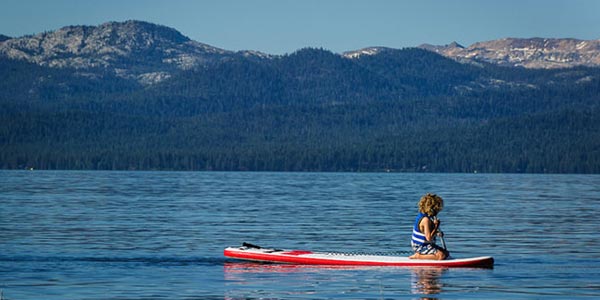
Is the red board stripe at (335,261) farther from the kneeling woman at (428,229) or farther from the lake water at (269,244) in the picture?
the lake water at (269,244)

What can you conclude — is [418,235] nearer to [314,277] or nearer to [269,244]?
[314,277]

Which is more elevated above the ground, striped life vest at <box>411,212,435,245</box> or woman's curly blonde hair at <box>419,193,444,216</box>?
woman's curly blonde hair at <box>419,193,444,216</box>

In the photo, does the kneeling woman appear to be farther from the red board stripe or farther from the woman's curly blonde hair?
the red board stripe

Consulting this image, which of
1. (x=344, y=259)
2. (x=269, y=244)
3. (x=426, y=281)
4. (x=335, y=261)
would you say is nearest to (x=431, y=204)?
(x=426, y=281)

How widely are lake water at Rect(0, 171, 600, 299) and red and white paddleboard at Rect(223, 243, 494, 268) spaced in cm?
37

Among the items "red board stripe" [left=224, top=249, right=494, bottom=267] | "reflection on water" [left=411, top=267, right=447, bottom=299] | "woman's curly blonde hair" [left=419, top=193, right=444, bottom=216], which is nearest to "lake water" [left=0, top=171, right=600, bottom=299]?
"reflection on water" [left=411, top=267, right=447, bottom=299]

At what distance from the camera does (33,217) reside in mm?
68062

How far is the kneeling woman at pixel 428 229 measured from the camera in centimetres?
3656

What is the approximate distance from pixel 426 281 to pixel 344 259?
4.54 metres

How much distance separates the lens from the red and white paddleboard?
38.7 m

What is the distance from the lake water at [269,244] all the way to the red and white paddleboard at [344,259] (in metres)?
0.37

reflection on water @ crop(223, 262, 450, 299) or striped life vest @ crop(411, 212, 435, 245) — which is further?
striped life vest @ crop(411, 212, 435, 245)

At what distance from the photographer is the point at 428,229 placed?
37.6 m

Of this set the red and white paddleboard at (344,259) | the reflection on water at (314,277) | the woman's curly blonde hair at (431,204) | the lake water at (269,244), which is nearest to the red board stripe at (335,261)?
the red and white paddleboard at (344,259)
